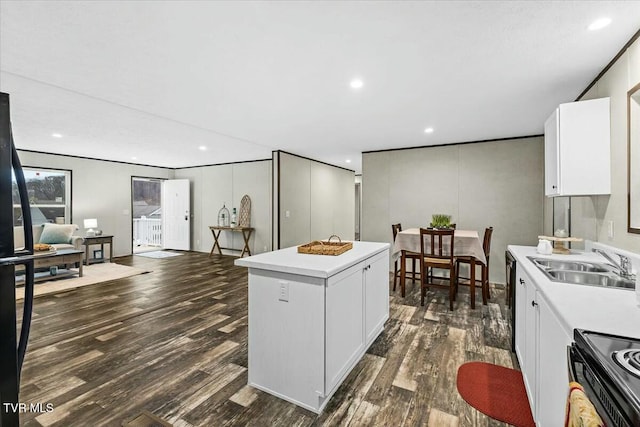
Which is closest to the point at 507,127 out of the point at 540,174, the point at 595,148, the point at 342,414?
the point at 540,174

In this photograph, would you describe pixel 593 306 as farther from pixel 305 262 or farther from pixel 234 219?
pixel 234 219

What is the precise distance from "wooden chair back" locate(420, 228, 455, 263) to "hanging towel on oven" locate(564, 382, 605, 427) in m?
2.93

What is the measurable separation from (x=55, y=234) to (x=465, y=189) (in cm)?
781

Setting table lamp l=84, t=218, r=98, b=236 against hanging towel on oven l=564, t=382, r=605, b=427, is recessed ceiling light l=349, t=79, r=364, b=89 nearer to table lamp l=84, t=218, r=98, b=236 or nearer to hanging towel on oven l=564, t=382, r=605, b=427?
hanging towel on oven l=564, t=382, r=605, b=427

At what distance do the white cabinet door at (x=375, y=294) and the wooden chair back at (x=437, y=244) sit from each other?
3.30ft

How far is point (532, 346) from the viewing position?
1746 millimetres

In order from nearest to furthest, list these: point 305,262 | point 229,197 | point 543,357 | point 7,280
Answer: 1. point 7,280
2. point 543,357
3. point 305,262
4. point 229,197

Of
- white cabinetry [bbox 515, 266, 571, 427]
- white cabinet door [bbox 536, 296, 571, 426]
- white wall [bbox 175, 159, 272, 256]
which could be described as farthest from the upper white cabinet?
white wall [bbox 175, 159, 272, 256]

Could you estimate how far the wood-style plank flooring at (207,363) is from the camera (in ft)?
5.91

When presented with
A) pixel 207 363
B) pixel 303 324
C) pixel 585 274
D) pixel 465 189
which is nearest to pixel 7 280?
pixel 303 324

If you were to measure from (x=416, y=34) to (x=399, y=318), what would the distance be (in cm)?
284

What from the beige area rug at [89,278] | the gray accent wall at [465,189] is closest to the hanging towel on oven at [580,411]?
the gray accent wall at [465,189]

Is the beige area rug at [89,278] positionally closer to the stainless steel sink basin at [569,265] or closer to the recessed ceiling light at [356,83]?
the recessed ceiling light at [356,83]

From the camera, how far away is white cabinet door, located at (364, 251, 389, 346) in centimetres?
249
